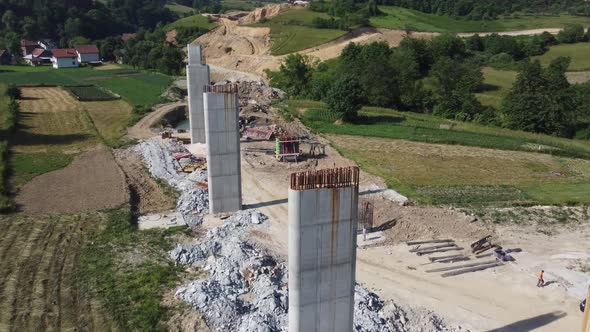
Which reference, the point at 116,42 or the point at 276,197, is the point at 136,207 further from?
the point at 116,42

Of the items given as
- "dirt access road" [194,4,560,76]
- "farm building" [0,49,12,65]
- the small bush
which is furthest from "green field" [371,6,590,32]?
"farm building" [0,49,12,65]

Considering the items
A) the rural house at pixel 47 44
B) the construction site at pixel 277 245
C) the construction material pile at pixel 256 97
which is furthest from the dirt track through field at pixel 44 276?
the rural house at pixel 47 44

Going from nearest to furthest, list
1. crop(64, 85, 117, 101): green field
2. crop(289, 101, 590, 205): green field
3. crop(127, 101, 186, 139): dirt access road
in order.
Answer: crop(289, 101, 590, 205): green field → crop(127, 101, 186, 139): dirt access road → crop(64, 85, 117, 101): green field

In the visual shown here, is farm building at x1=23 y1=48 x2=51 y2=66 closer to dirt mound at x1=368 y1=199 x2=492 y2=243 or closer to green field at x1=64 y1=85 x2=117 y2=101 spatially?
green field at x1=64 y1=85 x2=117 y2=101

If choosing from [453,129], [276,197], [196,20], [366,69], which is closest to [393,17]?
[196,20]

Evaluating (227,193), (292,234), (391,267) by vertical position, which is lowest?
(391,267)

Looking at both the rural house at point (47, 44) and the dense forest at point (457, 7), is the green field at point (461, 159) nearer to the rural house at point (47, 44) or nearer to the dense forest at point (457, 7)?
the dense forest at point (457, 7)

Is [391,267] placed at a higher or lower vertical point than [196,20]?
lower

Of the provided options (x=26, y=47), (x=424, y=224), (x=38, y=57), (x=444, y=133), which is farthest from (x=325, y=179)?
(x=26, y=47)
